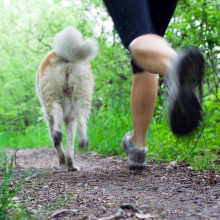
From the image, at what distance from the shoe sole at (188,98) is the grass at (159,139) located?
0.14 m

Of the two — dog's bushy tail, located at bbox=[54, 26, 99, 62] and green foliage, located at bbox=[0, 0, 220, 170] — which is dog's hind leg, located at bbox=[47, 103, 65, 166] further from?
dog's bushy tail, located at bbox=[54, 26, 99, 62]

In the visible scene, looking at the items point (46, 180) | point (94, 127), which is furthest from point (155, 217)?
point (94, 127)

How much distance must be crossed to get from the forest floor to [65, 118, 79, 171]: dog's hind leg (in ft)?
1.73

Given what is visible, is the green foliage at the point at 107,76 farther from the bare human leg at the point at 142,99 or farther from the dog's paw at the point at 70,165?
the dog's paw at the point at 70,165

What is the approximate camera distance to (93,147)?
13.0 feet

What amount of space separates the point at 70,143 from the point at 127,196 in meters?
1.35

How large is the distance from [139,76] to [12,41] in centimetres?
962

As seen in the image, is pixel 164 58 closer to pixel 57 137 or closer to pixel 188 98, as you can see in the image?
pixel 188 98

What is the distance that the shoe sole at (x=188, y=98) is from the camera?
4.22 feet

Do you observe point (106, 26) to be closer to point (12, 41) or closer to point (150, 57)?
point (150, 57)

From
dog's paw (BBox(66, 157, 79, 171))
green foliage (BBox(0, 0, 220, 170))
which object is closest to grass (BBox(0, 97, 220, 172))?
green foliage (BBox(0, 0, 220, 170))

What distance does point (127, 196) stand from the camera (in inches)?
53.9

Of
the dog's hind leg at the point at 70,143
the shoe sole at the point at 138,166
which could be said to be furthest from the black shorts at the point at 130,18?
the dog's hind leg at the point at 70,143

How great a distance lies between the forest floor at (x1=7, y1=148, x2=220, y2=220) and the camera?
110cm
